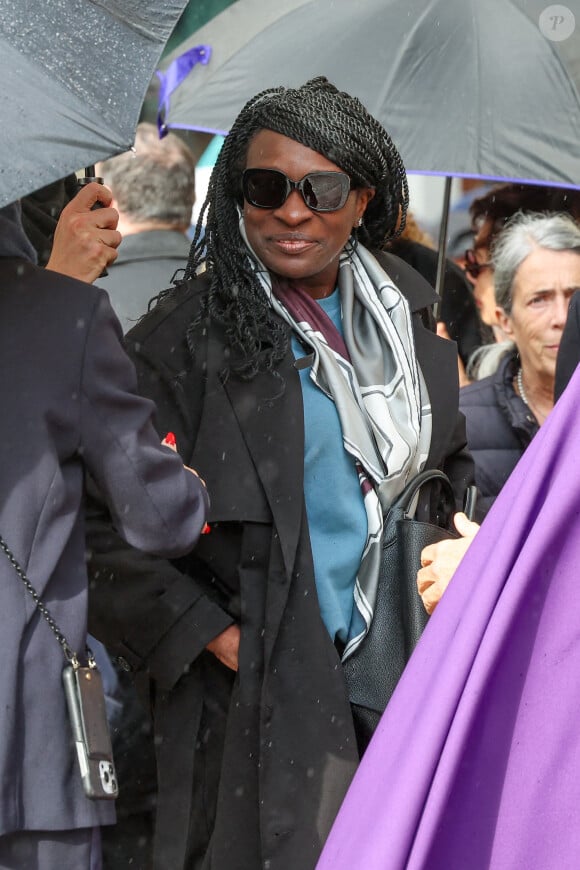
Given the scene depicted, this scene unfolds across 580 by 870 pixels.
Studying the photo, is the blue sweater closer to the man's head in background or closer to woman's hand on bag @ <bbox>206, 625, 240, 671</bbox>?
woman's hand on bag @ <bbox>206, 625, 240, 671</bbox>

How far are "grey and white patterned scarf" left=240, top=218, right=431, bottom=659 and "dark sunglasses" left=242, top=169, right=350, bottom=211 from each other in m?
→ 0.13

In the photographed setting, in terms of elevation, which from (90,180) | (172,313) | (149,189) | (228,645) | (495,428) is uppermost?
(90,180)

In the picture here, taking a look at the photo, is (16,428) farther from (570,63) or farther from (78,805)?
(570,63)

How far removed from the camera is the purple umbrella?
187cm

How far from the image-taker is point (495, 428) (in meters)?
4.77

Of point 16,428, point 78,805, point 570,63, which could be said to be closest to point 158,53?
point 16,428

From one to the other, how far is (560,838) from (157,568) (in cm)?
166

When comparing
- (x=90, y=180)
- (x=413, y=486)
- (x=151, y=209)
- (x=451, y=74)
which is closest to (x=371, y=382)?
(x=413, y=486)

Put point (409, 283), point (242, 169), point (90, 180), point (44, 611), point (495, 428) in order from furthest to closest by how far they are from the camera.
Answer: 1. point (495, 428)
2. point (409, 283)
3. point (242, 169)
4. point (90, 180)
5. point (44, 611)

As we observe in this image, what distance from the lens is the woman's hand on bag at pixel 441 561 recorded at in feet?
9.69

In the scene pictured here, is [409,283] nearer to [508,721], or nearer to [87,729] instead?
[87,729]

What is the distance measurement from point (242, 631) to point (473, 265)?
3175 millimetres

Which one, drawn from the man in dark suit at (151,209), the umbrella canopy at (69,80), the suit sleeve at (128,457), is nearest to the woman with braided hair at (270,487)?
the suit sleeve at (128,457)

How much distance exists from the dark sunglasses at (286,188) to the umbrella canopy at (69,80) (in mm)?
819
